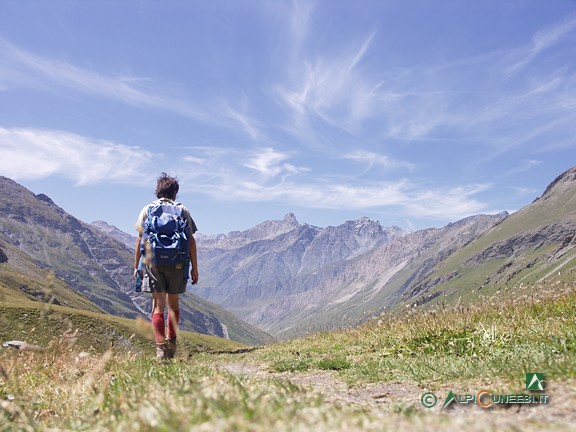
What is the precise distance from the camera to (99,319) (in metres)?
38.4

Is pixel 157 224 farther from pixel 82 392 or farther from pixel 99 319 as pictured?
pixel 99 319

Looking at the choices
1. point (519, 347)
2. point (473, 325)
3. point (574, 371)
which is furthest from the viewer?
point (473, 325)

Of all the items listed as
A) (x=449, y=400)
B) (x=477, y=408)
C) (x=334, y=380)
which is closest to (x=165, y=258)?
(x=334, y=380)

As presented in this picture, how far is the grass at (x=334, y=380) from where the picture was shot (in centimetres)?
291

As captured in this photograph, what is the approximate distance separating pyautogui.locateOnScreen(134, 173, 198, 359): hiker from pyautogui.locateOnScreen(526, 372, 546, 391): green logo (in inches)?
237

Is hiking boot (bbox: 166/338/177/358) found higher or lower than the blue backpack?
lower

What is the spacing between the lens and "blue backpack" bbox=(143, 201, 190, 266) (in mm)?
8438

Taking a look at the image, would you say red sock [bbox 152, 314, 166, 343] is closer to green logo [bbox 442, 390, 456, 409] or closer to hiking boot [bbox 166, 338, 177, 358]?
hiking boot [bbox 166, 338, 177, 358]

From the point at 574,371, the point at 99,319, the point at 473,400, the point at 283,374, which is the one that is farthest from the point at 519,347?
the point at 99,319

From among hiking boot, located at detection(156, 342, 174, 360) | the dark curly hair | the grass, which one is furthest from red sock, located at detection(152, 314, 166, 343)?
the dark curly hair

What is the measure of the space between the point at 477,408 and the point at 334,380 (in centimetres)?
320

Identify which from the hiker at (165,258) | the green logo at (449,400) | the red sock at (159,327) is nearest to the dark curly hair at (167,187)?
the hiker at (165,258)

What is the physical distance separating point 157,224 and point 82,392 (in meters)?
3.95

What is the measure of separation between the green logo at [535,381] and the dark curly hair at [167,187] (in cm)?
760
